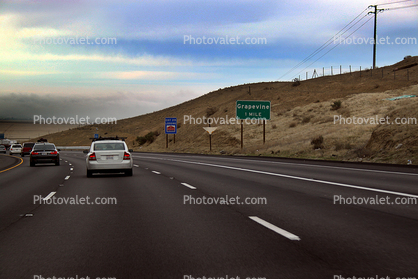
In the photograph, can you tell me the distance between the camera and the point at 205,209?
30.9 ft

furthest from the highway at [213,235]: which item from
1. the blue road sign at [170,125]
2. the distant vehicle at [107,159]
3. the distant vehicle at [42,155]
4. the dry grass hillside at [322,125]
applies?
the blue road sign at [170,125]

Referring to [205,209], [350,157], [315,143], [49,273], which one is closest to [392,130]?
[350,157]

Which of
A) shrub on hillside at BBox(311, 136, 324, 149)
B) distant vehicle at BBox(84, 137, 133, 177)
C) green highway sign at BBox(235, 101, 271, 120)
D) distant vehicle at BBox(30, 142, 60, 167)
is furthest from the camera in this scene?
green highway sign at BBox(235, 101, 271, 120)

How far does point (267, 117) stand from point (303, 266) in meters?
41.2

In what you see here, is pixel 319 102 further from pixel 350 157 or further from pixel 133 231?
pixel 133 231

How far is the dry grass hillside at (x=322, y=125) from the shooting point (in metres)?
31.5

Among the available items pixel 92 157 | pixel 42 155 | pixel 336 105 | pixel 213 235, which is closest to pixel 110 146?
pixel 92 157

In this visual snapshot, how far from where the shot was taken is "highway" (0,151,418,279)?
4.98 m

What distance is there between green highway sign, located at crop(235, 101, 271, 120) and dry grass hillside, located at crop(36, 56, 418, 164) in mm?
4268

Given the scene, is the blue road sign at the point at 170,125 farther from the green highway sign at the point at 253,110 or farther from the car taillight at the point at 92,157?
the car taillight at the point at 92,157

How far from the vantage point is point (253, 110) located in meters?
45.8

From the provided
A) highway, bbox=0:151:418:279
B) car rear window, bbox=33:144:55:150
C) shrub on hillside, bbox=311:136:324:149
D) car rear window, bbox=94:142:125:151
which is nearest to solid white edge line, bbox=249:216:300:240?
highway, bbox=0:151:418:279

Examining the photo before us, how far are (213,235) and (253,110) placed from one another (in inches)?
1559

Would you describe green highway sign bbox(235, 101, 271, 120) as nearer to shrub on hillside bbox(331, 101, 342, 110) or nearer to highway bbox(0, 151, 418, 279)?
shrub on hillside bbox(331, 101, 342, 110)
